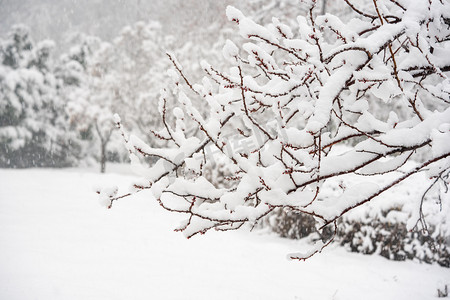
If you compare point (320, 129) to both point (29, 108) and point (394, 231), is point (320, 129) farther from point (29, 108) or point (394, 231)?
point (29, 108)

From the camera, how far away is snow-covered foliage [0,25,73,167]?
19953 millimetres

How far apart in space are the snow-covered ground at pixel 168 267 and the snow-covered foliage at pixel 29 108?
15.7 metres

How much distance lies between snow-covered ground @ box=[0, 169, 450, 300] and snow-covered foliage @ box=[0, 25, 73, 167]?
51.6 ft

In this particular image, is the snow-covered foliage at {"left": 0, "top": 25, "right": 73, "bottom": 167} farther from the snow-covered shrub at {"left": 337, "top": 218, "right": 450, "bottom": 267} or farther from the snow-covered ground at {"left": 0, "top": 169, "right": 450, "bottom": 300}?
the snow-covered shrub at {"left": 337, "top": 218, "right": 450, "bottom": 267}

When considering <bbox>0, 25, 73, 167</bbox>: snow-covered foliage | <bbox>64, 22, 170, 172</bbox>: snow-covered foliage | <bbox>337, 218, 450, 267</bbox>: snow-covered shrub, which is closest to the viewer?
<bbox>337, 218, 450, 267</bbox>: snow-covered shrub

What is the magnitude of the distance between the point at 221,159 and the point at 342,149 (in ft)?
11.5

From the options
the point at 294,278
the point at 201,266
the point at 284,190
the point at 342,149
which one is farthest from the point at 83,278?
the point at 342,149

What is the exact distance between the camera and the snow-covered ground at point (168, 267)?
383cm

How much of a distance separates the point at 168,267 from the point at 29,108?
20.3m

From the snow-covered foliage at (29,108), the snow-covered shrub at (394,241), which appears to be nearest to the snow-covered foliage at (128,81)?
the snow-covered foliage at (29,108)

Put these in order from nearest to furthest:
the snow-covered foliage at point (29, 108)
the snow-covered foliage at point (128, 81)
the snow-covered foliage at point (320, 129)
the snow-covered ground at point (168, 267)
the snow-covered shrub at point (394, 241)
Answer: the snow-covered foliage at point (320, 129) → the snow-covered ground at point (168, 267) → the snow-covered shrub at point (394, 241) → the snow-covered foliage at point (128, 81) → the snow-covered foliage at point (29, 108)

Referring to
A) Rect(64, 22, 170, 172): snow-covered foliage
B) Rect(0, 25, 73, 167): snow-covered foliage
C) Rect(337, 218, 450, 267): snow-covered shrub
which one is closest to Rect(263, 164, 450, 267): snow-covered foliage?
Rect(337, 218, 450, 267): snow-covered shrub

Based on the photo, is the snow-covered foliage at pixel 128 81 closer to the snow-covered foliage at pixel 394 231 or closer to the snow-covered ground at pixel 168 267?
the snow-covered ground at pixel 168 267

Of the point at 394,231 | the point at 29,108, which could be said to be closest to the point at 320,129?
the point at 394,231
